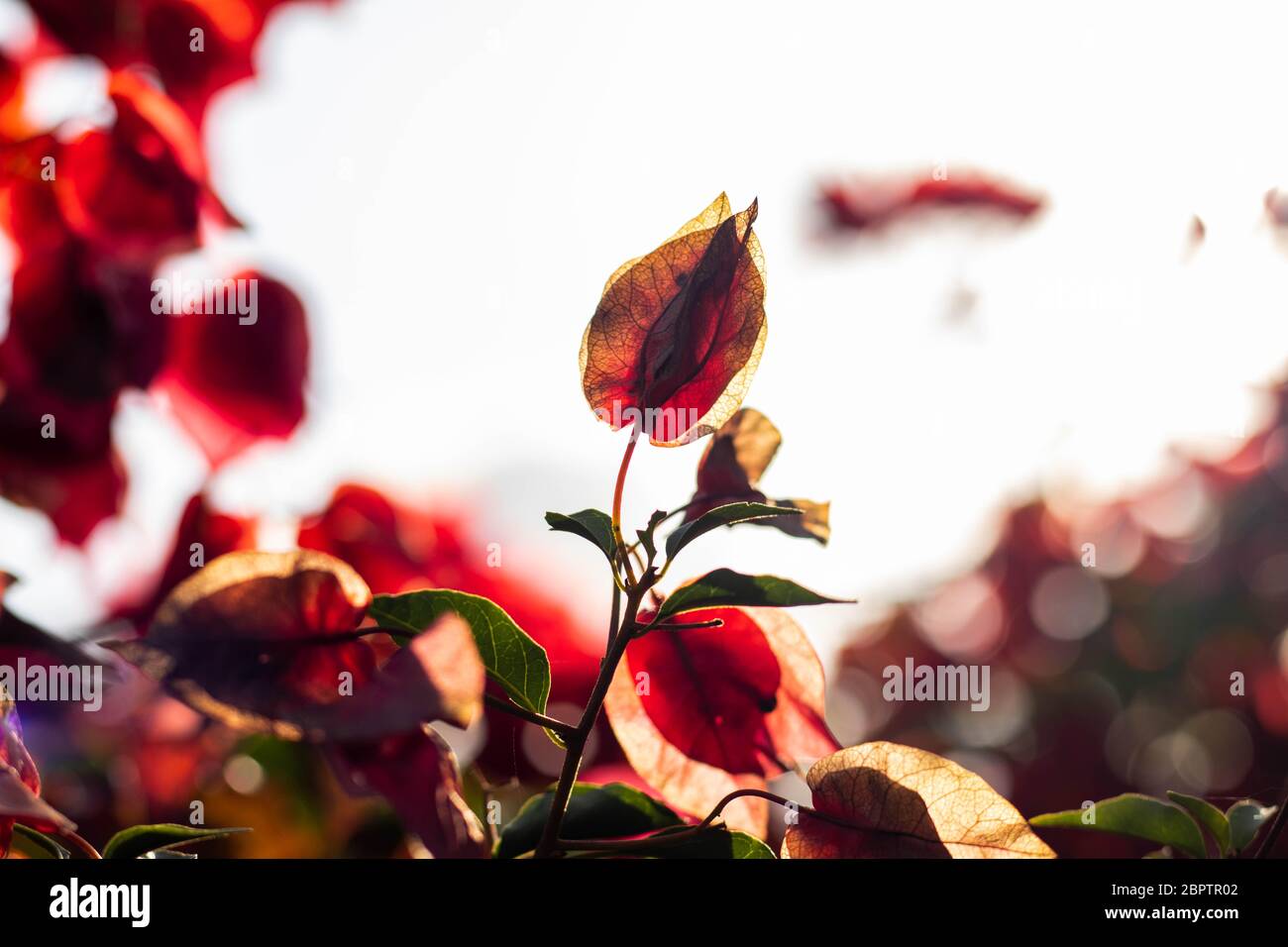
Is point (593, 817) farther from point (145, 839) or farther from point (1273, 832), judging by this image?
point (1273, 832)

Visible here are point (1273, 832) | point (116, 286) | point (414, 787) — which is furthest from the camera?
point (116, 286)

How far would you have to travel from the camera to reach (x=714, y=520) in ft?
1.19

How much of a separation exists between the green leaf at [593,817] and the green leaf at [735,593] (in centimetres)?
11

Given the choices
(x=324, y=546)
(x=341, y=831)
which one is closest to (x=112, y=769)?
(x=341, y=831)

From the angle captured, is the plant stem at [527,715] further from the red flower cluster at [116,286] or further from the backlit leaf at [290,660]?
the red flower cluster at [116,286]

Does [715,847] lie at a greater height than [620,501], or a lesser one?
lesser

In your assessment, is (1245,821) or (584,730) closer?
(584,730)

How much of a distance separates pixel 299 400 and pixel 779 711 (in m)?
0.61

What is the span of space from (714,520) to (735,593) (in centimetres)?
3

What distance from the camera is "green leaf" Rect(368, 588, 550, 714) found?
14.4 inches

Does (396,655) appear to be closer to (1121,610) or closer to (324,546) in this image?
(324,546)

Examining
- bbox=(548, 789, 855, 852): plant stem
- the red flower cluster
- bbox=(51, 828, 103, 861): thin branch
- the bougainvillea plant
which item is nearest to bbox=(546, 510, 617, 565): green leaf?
the bougainvillea plant

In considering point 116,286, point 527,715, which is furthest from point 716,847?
point 116,286

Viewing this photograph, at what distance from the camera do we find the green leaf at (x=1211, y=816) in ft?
1.49
